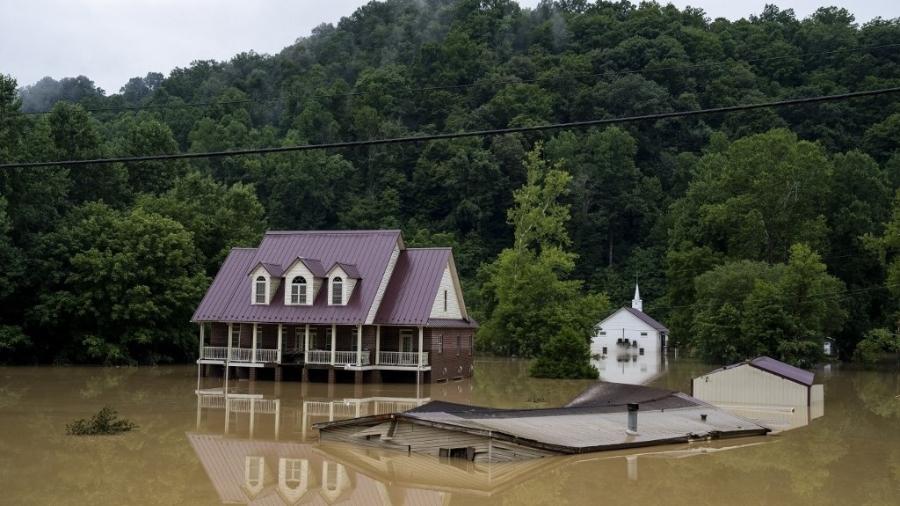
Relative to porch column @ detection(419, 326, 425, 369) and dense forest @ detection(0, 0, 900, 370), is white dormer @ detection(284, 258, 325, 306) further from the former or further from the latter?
dense forest @ detection(0, 0, 900, 370)

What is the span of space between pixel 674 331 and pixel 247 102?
210 feet

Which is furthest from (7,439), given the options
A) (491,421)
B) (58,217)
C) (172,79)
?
(172,79)

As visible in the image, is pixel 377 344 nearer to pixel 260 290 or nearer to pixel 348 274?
pixel 348 274

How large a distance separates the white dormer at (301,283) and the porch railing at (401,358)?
372 centimetres

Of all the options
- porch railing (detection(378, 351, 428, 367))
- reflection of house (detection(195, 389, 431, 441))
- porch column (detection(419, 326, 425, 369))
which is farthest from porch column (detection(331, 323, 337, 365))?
reflection of house (detection(195, 389, 431, 441))

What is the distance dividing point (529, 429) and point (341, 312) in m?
19.3

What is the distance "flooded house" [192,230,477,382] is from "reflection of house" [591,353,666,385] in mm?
8565

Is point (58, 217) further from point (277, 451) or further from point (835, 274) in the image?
point (835, 274)

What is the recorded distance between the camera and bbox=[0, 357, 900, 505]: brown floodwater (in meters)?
16.8

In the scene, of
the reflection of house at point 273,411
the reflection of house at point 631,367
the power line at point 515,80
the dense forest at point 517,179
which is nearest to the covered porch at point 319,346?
the reflection of house at point 273,411

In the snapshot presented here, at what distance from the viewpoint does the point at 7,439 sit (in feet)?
71.2

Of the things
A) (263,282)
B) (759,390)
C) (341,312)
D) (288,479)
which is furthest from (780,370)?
(288,479)

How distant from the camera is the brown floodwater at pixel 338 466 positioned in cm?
1678

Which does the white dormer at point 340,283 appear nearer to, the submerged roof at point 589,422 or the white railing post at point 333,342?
the white railing post at point 333,342
